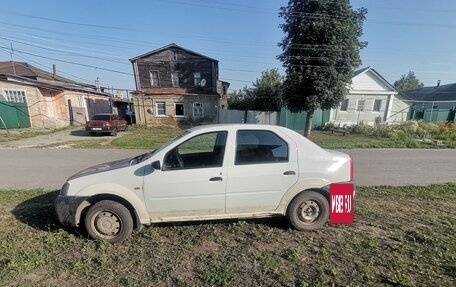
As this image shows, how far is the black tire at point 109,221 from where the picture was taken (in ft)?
11.6

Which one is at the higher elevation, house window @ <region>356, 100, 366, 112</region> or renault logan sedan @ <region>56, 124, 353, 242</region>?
house window @ <region>356, 100, 366, 112</region>

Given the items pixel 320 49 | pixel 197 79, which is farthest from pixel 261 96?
pixel 320 49

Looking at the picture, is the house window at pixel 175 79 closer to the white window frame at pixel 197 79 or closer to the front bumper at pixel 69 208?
the white window frame at pixel 197 79

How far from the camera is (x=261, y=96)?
110ft

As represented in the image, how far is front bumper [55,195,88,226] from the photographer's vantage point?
3514 millimetres

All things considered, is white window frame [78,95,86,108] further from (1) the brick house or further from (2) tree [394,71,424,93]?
(2) tree [394,71,424,93]

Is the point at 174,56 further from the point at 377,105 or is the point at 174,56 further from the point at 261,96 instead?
the point at 377,105

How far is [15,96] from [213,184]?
23473 mm

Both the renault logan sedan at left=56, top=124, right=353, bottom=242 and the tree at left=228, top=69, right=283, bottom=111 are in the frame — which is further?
the tree at left=228, top=69, right=283, bottom=111

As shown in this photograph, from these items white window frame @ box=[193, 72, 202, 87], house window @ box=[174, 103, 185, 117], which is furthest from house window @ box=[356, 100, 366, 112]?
house window @ box=[174, 103, 185, 117]

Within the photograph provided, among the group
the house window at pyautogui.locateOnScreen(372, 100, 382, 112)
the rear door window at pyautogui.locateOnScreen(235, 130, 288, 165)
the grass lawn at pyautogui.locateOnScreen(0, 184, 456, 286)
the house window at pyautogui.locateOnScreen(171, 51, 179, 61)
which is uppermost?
the house window at pyautogui.locateOnScreen(171, 51, 179, 61)

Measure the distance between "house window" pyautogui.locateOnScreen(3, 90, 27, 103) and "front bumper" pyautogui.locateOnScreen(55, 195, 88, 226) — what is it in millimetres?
21673

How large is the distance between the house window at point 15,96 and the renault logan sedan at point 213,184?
854 inches

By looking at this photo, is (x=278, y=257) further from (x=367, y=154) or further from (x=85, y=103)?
(x=85, y=103)
